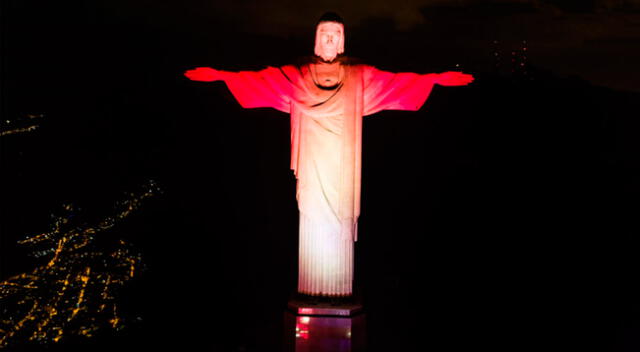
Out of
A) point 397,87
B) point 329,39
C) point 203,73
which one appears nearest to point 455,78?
point 397,87

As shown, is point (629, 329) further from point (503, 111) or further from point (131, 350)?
point (131, 350)

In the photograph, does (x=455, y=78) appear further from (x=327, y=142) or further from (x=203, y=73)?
(x=203, y=73)

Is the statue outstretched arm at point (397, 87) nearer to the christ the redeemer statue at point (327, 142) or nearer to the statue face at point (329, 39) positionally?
the christ the redeemer statue at point (327, 142)

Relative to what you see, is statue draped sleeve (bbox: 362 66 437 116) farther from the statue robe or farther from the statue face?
the statue face

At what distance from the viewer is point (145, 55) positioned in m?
7.70

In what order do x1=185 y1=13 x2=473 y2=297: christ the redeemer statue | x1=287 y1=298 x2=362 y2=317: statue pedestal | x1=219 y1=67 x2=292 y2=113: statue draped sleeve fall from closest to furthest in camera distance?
1. x1=287 y1=298 x2=362 y2=317: statue pedestal
2. x1=185 y1=13 x2=473 y2=297: christ the redeemer statue
3. x1=219 y1=67 x2=292 y2=113: statue draped sleeve

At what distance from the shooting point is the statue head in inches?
205

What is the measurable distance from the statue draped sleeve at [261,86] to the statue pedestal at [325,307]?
167 cm

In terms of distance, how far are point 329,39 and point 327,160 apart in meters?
0.99

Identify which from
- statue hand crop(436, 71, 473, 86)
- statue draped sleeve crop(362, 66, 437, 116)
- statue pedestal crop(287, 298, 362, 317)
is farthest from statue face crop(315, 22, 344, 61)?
statue pedestal crop(287, 298, 362, 317)

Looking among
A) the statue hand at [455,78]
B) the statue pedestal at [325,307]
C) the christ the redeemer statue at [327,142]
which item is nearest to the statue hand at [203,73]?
the christ the redeemer statue at [327,142]

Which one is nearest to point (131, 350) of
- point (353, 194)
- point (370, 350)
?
point (370, 350)

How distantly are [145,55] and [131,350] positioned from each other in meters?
3.49

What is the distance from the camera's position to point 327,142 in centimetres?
529
